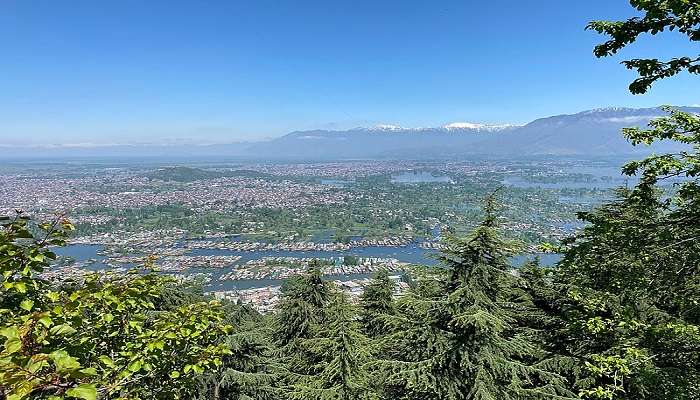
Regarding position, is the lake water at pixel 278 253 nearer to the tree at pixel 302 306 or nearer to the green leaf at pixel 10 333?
the tree at pixel 302 306

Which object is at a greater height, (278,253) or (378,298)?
(378,298)

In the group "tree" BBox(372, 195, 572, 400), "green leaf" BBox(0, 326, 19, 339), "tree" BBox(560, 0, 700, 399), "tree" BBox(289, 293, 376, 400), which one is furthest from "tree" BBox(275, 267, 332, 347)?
"green leaf" BBox(0, 326, 19, 339)

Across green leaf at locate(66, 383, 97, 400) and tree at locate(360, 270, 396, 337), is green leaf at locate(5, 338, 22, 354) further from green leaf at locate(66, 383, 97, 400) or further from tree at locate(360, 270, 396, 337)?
tree at locate(360, 270, 396, 337)

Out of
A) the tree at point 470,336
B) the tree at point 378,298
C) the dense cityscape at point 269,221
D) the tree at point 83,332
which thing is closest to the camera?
the tree at point 83,332

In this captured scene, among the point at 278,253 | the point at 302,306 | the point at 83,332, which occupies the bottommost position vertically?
the point at 278,253

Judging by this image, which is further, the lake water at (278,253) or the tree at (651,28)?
the lake water at (278,253)

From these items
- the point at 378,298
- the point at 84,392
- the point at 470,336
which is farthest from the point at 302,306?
the point at 84,392

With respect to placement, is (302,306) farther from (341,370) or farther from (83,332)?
(83,332)

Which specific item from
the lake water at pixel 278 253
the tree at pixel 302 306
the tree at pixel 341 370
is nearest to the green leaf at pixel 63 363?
the tree at pixel 341 370

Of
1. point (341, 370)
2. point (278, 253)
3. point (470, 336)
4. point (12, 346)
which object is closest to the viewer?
point (12, 346)

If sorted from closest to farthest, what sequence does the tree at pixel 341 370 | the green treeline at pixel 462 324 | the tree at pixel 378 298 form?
1. the green treeline at pixel 462 324
2. the tree at pixel 341 370
3. the tree at pixel 378 298

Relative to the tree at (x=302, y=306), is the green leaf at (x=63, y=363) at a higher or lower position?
higher

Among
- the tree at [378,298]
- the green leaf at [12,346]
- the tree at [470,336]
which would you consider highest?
the green leaf at [12,346]
